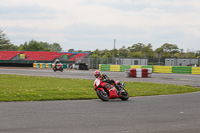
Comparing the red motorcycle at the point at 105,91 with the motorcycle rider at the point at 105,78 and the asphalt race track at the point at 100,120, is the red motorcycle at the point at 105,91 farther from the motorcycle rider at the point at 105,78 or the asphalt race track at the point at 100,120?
the asphalt race track at the point at 100,120

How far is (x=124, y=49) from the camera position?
147 meters

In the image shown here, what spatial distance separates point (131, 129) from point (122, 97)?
5.89 metres

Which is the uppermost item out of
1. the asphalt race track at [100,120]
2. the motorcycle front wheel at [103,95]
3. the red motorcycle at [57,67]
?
the red motorcycle at [57,67]

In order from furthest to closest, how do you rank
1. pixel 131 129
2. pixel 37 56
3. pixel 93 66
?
pixel 37 56 → pixel 93 66 → pixel 131 129

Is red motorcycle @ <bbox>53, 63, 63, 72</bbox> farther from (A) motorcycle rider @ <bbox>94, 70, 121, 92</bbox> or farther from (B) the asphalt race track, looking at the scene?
(B) the asphalt race track

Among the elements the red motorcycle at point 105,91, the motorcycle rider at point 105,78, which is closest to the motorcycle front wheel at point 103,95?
the red motorcycle at point 105,91

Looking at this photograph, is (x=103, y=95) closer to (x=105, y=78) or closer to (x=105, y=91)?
(x=105, y=91)

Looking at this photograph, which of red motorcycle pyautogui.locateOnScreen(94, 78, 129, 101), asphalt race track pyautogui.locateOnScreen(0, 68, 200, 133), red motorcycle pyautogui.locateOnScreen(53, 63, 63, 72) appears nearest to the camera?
asphalt race track pyautogui.locateOnScreen(0, 68, 200, 133)

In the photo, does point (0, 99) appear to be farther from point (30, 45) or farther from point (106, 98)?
point (30, 45)

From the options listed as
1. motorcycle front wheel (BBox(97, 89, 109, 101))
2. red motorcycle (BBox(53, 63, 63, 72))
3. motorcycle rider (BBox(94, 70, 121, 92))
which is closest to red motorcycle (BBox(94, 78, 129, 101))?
motorcycle front wheel (BBox(97, 89, 109, 101))

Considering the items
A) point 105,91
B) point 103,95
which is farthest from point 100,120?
point 105,91

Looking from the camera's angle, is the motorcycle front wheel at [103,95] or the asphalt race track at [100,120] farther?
the motorcycle front wheel at [103,95]

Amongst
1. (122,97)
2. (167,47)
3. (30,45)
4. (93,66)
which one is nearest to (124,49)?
(167,47)

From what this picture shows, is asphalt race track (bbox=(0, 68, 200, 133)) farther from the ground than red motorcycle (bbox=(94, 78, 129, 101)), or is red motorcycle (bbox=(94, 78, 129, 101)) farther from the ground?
red motorcycle (bbox=(94, 78, 129, 101))
